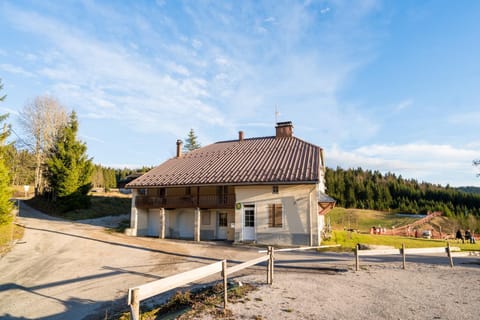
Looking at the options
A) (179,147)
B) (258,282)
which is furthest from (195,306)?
(179,147)

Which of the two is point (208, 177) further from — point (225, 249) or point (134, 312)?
point (134, 312)

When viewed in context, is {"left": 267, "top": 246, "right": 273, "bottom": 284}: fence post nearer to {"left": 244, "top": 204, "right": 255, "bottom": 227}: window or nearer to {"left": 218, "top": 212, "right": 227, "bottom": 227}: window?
{"left": 244, "top": 204, "right": 255, "bottom": 227}: window

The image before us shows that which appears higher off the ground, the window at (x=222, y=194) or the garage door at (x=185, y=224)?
the window at (x=222, y=194)

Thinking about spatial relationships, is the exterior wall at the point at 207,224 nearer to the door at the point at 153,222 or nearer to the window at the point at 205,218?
the window at the point at 205,218

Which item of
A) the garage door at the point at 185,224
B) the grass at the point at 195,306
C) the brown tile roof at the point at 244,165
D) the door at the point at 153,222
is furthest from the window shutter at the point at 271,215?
the grass at the point at 195,306

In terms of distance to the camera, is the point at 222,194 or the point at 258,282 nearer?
the point at 258,282

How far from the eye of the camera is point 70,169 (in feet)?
104

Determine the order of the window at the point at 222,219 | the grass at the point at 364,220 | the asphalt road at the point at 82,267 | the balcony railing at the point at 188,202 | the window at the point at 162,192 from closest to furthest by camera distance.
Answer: the asphalt road at the point at 82,267, the balcony railing at the point at 188,202, the window at the point at 222,219, the window at the point at 162,192, the grass at the point at 364,220

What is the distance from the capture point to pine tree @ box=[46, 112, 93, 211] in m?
31.2

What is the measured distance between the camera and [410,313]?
624 cm

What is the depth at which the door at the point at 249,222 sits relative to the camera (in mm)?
19581

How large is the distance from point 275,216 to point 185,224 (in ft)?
26.8

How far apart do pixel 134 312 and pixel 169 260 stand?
1025 cm

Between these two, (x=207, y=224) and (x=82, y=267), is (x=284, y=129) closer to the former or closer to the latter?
(x=207, y=224)
